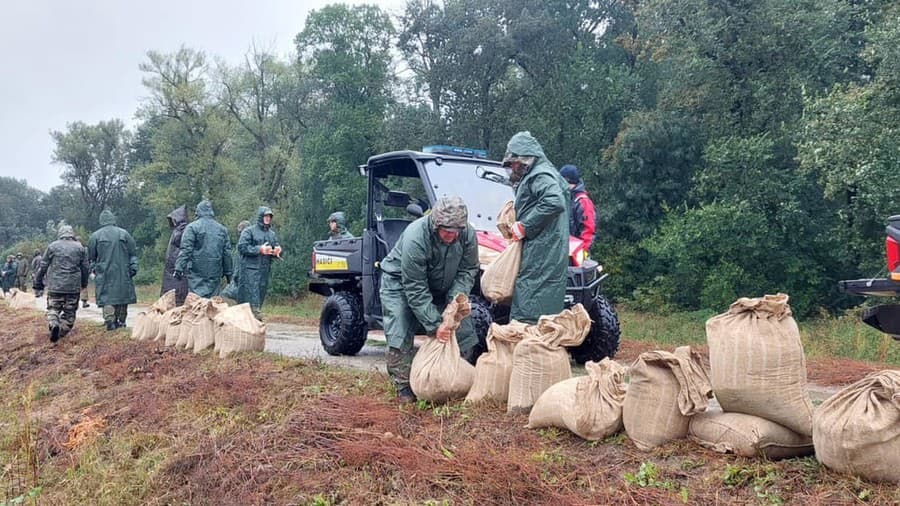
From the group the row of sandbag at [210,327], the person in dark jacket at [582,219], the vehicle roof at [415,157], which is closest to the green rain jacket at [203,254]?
the row of sandbag at [210,327]

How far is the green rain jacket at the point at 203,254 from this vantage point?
9609 mm

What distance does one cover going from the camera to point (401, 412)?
4.93 metres

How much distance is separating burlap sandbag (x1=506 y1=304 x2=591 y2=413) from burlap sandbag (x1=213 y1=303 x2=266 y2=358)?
4252mm

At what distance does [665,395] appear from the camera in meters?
3.65

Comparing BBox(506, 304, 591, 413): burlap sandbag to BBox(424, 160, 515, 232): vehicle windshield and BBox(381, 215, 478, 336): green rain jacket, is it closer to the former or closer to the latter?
BBox(381, 215, 478, 336): green rain jacket

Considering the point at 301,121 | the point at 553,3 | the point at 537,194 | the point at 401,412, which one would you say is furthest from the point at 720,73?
the point at 301,121

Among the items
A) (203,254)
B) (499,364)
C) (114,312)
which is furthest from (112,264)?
(499,364)

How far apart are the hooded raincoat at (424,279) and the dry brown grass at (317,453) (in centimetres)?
60

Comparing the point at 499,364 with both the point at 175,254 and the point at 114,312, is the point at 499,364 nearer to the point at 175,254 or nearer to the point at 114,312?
the point at 175,254

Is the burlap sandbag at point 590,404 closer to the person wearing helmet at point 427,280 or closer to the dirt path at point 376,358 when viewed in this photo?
the person wearing helmet at point 427,280

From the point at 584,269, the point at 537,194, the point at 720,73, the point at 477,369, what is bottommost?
the point at 477,369

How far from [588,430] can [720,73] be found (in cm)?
1466

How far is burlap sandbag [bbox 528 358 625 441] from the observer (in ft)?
12.7

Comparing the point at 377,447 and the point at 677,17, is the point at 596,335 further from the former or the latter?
the point at 677,17
